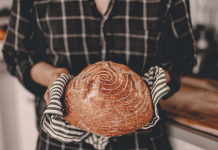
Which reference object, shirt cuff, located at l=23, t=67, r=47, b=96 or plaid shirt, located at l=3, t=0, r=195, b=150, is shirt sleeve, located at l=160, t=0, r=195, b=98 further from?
shirt cuff, located at l=23, t=67, r=47, b=96

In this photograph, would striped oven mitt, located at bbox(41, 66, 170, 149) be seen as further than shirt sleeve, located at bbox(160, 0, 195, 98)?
No

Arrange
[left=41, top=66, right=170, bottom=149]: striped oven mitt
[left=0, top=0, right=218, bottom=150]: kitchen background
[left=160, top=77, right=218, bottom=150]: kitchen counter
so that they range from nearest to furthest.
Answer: [left=41, top=66, right=170, bottom=149]: striped oven mitt
[left=160, top=77, right=218, bottom=150]: kitchen counter
[left=0, top=0, right=218, bottom=150]: kitchen background

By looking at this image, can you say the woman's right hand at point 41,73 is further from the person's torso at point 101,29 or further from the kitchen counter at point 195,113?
the kitchen counter at point 195,113

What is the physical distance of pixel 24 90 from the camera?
1311 millimetres

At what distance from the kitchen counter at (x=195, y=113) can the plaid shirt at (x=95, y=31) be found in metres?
0.09

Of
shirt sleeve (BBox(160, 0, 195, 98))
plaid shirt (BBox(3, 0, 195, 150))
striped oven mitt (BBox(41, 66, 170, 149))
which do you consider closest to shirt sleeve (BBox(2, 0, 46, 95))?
plaid shirt (BBox(3, 0, 195, 150))

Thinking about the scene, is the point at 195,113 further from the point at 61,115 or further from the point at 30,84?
the point at 30,84

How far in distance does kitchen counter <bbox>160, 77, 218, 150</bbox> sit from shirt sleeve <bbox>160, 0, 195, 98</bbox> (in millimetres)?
140

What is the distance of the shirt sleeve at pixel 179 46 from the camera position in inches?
26.2

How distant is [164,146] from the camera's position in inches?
28.1

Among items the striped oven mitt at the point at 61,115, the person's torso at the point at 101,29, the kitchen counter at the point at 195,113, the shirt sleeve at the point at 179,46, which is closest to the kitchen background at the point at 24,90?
the kitchen counter at the point at 195,113

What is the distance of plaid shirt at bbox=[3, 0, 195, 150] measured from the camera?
642 mm

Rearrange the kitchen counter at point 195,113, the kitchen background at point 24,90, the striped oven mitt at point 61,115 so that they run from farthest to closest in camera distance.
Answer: the kitchen background at point 24,90 → the kitchen counter at point 195,113 → the striped oven mitt at point 61,115

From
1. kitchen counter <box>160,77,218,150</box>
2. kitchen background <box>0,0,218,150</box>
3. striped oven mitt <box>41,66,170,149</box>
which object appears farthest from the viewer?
kitchen background <box>0,0,218,150</box>
